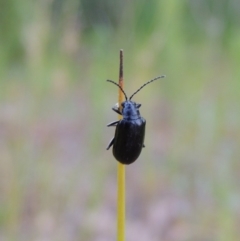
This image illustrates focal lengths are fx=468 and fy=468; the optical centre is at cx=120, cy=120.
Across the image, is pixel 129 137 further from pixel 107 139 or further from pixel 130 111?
pixel 107 139

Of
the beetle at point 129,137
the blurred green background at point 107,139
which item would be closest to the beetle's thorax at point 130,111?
the beetle at point 129,137

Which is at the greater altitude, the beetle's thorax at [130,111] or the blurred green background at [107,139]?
the blurred green background at [107,139]

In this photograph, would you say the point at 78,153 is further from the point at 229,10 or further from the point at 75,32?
the point at 229,10

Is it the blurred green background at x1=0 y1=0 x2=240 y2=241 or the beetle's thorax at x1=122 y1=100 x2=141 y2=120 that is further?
the blurred green background at x1=0 y1=0 x2=240 y2=241

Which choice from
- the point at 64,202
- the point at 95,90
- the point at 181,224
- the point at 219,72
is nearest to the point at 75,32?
the point at 95,90

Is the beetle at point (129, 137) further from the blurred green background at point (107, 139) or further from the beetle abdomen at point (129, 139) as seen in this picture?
the blurred green background at point (107, 139)

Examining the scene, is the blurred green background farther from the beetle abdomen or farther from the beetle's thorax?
the beetle abdomen

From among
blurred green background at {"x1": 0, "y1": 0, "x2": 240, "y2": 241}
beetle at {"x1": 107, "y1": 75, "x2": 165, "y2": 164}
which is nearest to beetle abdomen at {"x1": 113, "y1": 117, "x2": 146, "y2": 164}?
beetle at {"x1": 107, "y1": 75, "x2": 165, "y2": 164}
